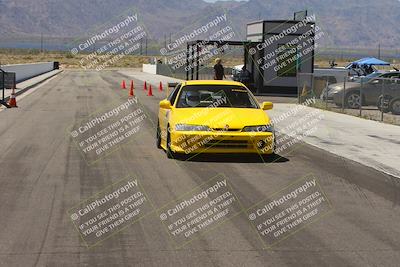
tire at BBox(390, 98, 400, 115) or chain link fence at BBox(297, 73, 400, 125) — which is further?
chain link fence at BBox(297, 73, 400, 125)

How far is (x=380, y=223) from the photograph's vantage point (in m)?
7.88

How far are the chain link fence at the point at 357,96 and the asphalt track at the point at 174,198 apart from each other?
9.11 m

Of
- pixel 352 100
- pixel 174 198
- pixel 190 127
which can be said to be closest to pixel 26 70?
pixel 352 100

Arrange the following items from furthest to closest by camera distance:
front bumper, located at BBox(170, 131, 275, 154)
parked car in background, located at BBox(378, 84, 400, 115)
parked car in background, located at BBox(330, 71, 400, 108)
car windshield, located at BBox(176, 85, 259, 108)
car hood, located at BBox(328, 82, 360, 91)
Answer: car hood, located at BBox(328, 82, 360, 91), parked car in background, located at BBox(330, 71, 400, 108), parked car in background, located at BBox(378, 84, 400, 115), car windshield, located at BBox(176, 85, 259, 108), front bumper, located at BBox(170, 131, 275, 154)

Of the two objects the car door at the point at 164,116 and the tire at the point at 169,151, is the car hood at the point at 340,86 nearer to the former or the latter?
the car door at the point at 164,116

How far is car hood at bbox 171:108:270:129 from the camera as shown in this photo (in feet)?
39.4

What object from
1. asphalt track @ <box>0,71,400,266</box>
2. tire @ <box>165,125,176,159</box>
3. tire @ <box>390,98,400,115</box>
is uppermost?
tire @ <box>390,98,400,115</box>

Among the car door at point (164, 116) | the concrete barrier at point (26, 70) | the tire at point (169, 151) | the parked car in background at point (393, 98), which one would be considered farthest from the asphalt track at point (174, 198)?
the concrete barrier at point (26, 70)

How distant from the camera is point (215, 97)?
1329cm

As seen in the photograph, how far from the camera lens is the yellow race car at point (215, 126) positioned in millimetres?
11898

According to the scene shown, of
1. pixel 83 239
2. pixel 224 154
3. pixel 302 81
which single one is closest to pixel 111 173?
pixel 224 154

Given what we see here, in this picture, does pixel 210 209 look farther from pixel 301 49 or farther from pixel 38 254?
pixel 301 49

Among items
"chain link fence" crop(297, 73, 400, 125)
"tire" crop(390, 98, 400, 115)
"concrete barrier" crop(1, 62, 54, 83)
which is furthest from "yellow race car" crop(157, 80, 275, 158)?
"concrete barrier" crop(1, 62, 54, 83)

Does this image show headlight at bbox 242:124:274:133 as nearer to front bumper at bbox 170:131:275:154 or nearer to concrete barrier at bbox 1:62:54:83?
front bumper at bbox 170:131:275:154
